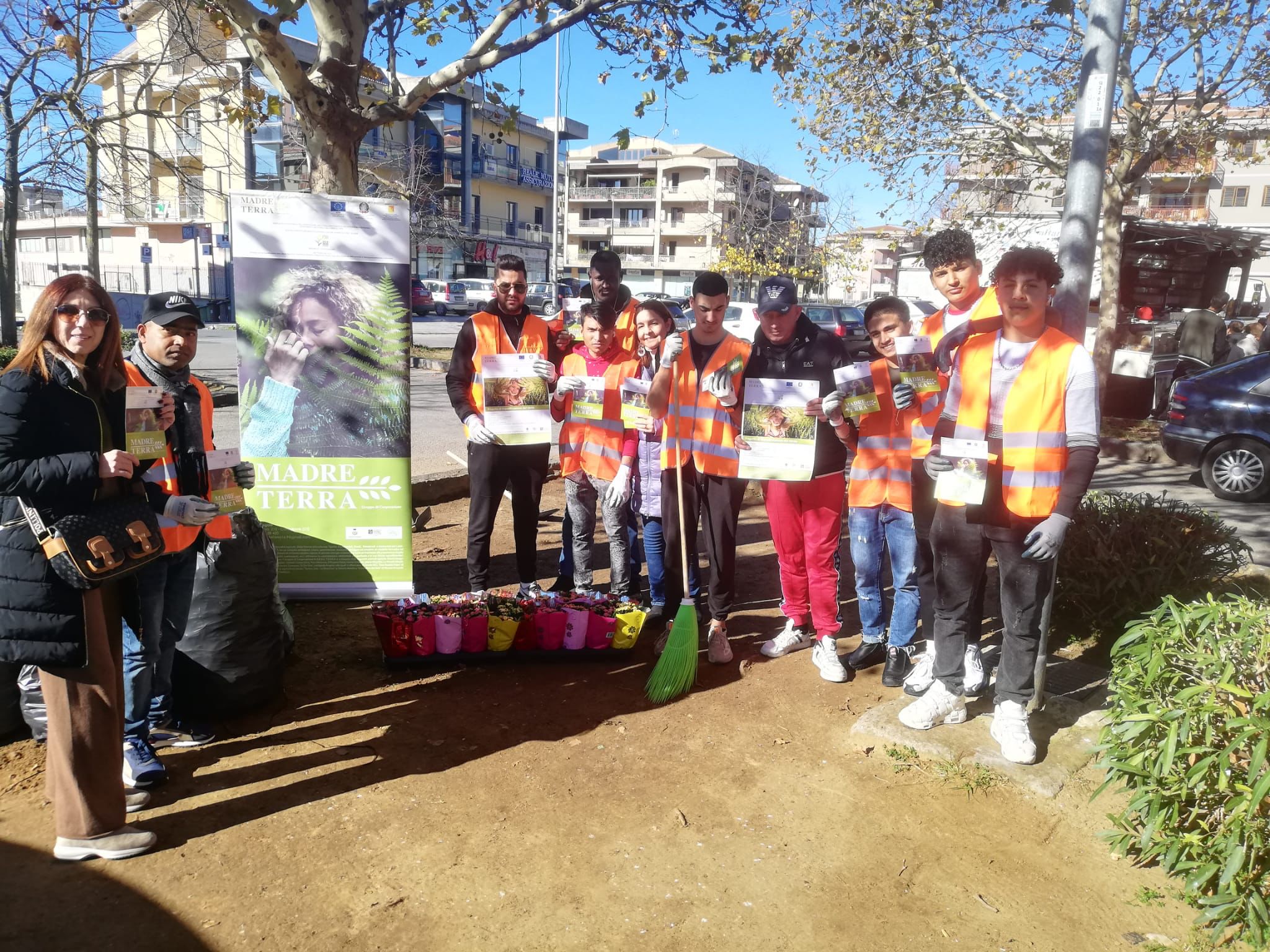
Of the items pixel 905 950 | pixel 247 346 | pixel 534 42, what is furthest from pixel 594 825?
pixel 534 42

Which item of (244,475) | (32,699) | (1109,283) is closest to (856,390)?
(244,475)

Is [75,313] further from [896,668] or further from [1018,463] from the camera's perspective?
[896,668]

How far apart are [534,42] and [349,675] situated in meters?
4.41

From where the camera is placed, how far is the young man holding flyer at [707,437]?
4.48m

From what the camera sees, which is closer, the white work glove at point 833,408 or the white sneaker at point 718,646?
the white work glove at point 833,408

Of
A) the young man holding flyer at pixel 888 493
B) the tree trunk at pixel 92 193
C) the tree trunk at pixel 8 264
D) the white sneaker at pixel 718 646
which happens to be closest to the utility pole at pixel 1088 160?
the young man holding flyer at pixel 888 493

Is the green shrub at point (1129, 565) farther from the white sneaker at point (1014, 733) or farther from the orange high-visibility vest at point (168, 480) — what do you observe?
the orange high-visibility vest at point (168, 480)

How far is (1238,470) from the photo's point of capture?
30.1ft

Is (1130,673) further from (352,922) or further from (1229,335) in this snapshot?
(1229,335)

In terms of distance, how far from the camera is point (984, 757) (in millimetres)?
3662

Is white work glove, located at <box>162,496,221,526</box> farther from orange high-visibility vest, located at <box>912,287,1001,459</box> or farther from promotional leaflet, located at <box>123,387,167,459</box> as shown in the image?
orange high-visibility vest, located at <box>912,287,1001,459</box>

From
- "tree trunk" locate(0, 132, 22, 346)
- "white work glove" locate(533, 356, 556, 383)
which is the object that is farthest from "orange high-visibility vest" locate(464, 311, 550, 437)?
"tree trunk" locate(0, 132, 22, 346)

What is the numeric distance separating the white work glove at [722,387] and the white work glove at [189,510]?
2.39 meters

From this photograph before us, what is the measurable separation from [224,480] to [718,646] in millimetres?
2627
